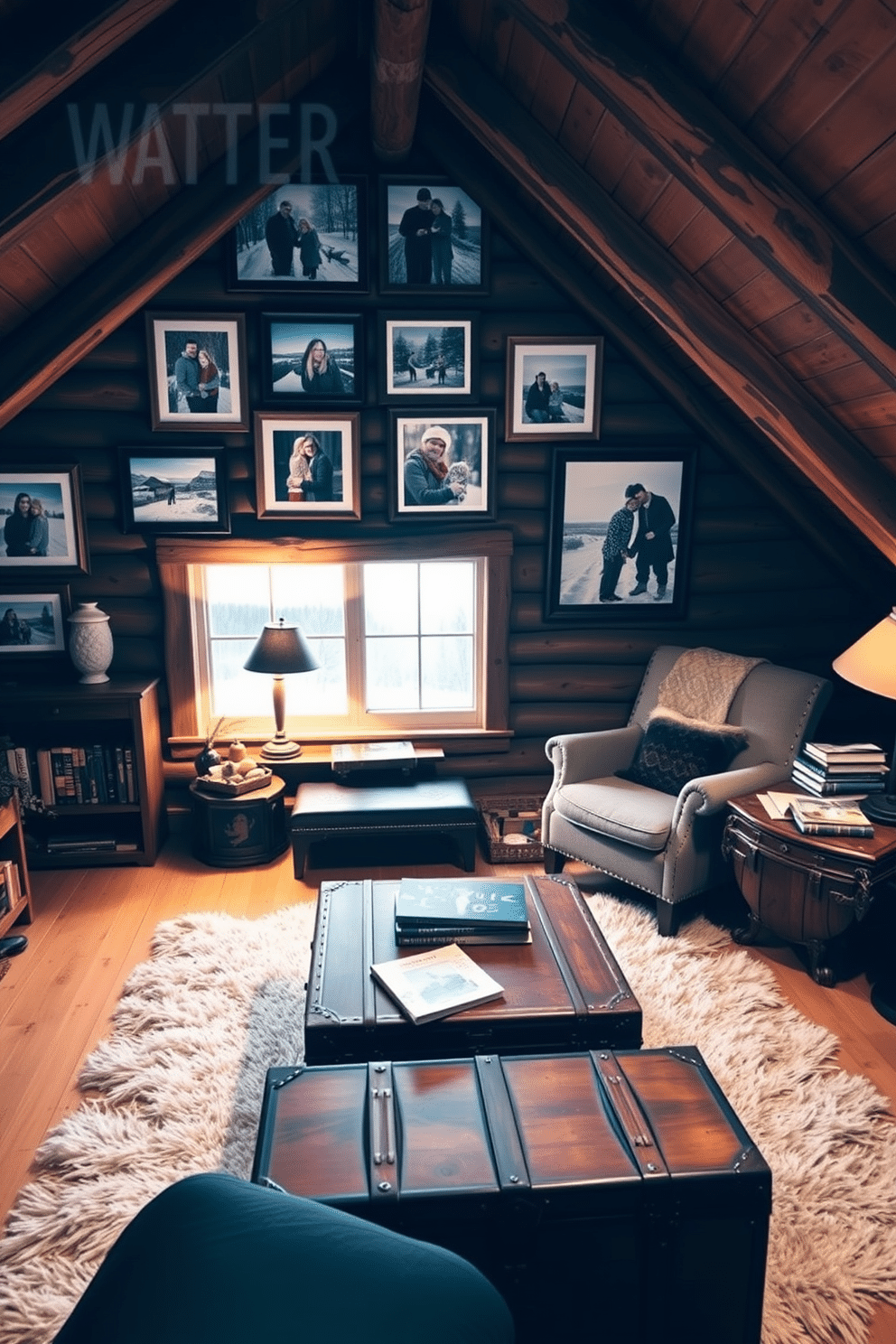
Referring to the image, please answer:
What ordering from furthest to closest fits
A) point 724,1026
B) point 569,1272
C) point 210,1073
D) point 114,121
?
point 724,1026 < point 210,1073 < point 114,121 < point 569,1272

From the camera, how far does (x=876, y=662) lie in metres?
3.14

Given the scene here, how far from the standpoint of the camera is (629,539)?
173 inches

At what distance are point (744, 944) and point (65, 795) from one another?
9.83ft

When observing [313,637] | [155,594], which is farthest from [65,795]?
[313,637]

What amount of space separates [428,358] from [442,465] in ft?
1.58

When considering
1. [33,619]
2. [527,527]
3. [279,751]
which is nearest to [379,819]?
[279,751]

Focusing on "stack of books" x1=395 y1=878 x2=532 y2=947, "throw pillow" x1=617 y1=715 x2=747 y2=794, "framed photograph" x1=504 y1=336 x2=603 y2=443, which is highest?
"framed photograph" x1=504 y1=336 x2=603 y2=443

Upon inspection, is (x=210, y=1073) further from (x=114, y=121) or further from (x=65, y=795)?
(x=114, y=121)

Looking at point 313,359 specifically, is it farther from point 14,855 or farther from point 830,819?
point 830,819

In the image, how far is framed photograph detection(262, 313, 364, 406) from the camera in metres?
4.04

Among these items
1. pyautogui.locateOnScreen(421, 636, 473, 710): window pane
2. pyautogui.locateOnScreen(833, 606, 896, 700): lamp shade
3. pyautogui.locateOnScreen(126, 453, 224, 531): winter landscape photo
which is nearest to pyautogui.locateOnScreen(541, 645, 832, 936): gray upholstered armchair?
pyautogui.locateOnScreen(833, 606, 896, 700): lamp shade

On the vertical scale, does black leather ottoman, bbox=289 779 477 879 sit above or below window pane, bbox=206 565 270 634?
below

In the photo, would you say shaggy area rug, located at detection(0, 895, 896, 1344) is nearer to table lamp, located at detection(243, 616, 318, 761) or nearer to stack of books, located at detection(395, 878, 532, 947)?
stack of books, located at detection(395, 878, 532, 947)

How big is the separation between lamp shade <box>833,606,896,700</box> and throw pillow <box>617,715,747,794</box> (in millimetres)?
675
